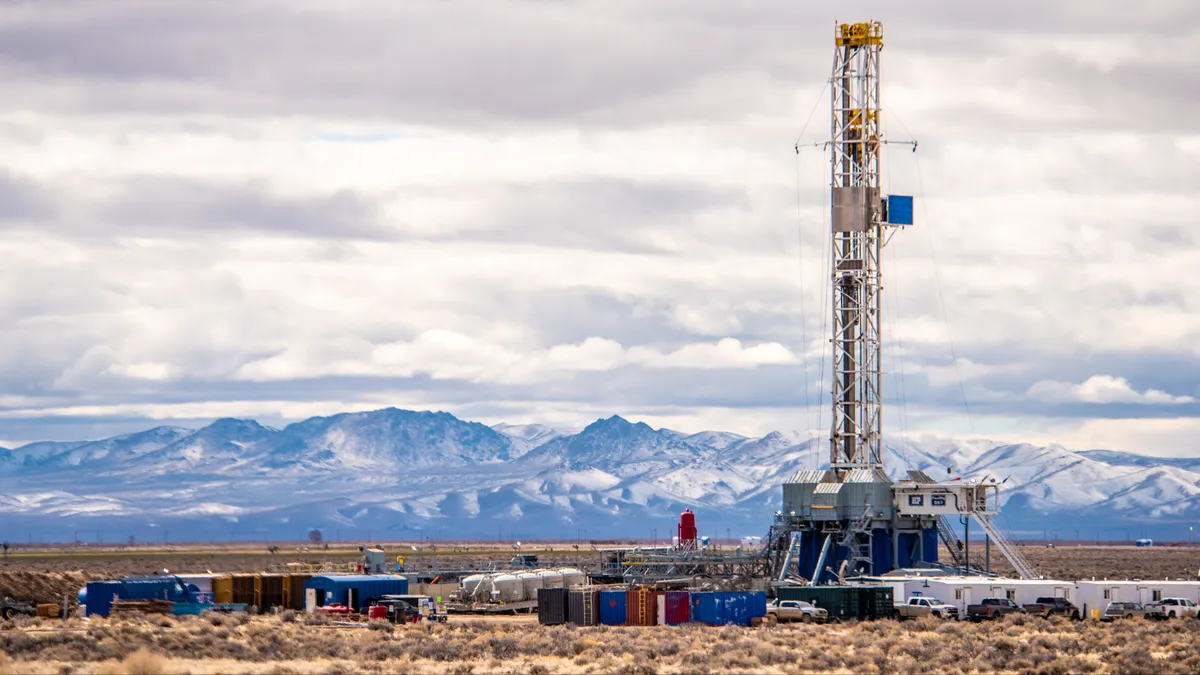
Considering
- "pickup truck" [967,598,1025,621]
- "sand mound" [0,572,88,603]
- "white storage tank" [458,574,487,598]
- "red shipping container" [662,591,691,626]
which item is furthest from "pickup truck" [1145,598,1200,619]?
"sand mound" [0,572,88,603]

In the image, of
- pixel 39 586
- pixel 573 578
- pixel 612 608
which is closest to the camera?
pixel 612 608

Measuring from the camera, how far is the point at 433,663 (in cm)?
5550

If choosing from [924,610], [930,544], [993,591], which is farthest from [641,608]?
[930,544]

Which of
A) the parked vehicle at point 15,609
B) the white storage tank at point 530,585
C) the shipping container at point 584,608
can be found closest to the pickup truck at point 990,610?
the shipping container at point 584,608

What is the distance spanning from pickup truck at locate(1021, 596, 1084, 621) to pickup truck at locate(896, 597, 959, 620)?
2986 millimetres

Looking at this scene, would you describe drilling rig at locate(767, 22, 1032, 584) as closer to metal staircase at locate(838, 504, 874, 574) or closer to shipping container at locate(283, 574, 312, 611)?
metal staircase at locate(838, 504, 874, 574)

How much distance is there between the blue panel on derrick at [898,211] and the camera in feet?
291

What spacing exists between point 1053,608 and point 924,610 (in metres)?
5.09

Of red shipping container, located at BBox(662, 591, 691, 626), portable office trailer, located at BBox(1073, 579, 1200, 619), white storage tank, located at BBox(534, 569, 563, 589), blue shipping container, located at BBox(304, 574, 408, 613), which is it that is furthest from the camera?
white storage tank, located at BBox(534, 569, 563, 589)

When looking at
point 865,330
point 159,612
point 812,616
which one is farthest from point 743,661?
point 865,330

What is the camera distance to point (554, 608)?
71875mm

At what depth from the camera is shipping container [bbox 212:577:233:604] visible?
7975 centimetres

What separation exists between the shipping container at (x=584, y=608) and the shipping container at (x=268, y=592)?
49.8 ft

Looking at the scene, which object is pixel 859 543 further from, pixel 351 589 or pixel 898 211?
pixel 351 589
